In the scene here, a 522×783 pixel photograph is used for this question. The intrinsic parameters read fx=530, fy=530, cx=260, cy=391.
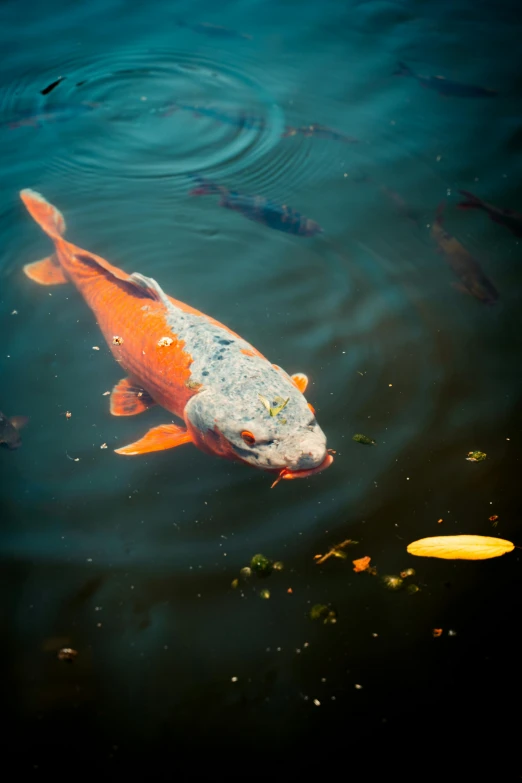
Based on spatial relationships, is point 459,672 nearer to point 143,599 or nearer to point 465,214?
point 143,599

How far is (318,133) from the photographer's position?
6.70m

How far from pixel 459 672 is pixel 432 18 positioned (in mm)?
9445

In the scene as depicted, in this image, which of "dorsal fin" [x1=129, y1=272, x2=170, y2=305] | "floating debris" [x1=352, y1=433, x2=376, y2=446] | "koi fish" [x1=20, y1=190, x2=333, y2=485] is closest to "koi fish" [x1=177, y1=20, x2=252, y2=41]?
"koi fish" [x1=20, y1=190, x2=333, y2=485]

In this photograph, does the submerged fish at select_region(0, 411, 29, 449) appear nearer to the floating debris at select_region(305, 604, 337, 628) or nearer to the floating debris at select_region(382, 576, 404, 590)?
the floating debris at select_region(305, 604, 337, 628)

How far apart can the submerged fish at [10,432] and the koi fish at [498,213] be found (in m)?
4.86

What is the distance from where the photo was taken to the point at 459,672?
278 centimetres

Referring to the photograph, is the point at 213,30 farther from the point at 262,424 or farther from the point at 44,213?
the point at 262,424

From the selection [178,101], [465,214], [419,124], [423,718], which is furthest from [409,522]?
[178,101]

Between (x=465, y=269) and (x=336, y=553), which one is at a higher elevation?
(x=465, y=269)

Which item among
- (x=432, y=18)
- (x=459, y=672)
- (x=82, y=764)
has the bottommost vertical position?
(x=82, y=764)

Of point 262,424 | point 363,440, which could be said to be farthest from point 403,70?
point 262,424

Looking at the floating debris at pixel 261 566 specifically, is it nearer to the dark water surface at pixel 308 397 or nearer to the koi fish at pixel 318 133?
the dark water surface at pixel 308 397

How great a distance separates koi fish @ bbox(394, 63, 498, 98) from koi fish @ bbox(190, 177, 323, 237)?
3.28 m

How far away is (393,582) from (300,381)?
155cm
